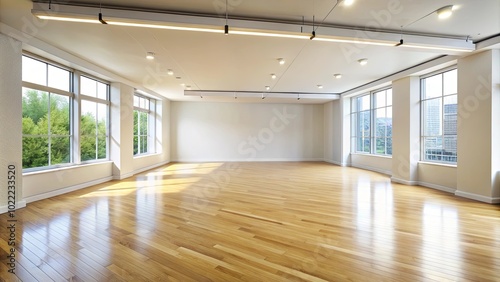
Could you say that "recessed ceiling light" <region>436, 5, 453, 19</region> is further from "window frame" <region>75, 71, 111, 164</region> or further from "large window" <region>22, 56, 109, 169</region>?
"window frame" <region>75, 71, 111, 164</region>

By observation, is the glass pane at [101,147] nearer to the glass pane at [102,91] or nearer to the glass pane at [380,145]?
the glass pane at [102,91]

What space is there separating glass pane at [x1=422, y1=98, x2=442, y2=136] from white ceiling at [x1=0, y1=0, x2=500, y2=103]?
1163mm

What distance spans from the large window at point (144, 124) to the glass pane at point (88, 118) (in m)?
2.12

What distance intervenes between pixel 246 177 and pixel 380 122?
514 centimetres

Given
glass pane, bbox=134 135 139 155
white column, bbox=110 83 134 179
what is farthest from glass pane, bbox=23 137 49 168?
glass pane, bbox=134 135 139 155

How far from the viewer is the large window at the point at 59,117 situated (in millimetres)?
4320

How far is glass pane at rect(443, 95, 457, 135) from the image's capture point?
516 cm

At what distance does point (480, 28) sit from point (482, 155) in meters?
2.35

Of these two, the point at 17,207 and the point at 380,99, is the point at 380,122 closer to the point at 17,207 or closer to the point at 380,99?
the point at 380,99

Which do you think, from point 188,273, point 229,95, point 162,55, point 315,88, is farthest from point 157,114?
point 188,273

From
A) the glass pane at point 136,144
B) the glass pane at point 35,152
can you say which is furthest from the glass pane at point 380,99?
the glass pane at point 35,152

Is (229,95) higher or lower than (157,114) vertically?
higher

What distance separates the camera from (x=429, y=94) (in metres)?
5.81

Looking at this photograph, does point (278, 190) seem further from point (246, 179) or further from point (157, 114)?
point (157, 114)
